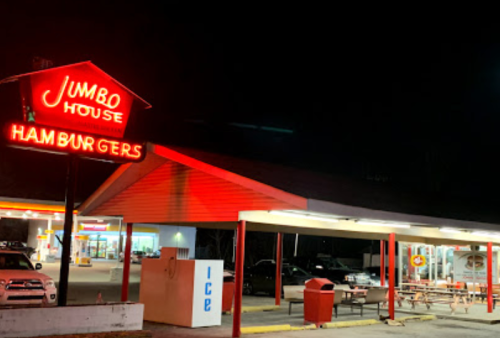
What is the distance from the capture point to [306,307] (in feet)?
47.7

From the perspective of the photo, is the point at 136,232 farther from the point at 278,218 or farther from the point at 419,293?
the point at 278,218

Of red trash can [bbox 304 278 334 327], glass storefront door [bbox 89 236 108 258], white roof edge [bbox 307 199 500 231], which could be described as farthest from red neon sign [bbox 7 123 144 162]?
glass storefront door [bbox 89 236 108 258]

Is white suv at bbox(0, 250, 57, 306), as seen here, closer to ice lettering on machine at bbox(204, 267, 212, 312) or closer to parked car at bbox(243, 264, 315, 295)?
ice lettering on machine at bbox(204, 267, 212, 312)

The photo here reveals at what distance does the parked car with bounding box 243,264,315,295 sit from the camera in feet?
80.8

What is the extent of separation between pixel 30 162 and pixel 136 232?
31716 mm

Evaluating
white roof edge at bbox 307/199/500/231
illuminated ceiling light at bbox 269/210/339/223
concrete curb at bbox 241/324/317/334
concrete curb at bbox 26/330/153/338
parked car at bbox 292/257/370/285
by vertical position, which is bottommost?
concrete curb at bbox 241/324/317/334

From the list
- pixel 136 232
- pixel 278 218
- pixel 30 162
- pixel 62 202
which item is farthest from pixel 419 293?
pixel 136 232

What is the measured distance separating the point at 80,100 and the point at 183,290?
506cm

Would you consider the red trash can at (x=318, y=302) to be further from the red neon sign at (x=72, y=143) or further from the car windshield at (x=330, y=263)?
the car windshield at (x=330, y=263)

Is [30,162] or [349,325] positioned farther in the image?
[30,162]

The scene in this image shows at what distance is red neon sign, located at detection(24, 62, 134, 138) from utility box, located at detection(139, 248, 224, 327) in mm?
3508

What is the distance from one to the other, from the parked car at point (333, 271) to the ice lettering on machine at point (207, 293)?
13.6 metres

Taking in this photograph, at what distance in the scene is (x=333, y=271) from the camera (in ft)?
96.5

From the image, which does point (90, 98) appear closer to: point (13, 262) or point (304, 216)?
point (304, 216)
